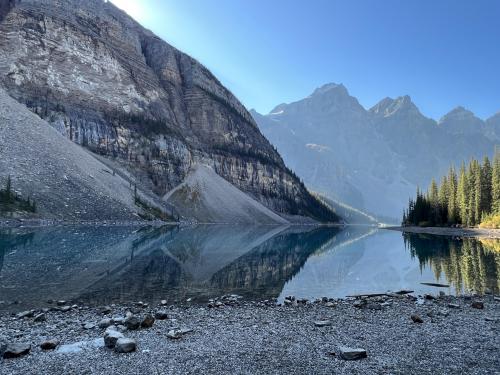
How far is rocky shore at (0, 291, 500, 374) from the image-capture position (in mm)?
10875

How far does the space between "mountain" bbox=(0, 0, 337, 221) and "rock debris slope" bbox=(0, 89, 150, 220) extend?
2492 cm

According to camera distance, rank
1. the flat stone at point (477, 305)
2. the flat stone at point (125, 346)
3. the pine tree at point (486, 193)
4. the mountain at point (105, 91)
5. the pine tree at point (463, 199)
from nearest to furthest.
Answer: the flat stone at point (125, 346), the flat stone at point (477, 305), the pine tree at point (486, 193), the pine tree at point (463, 199), the mountain at point (105, 91)

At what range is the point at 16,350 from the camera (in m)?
11.3

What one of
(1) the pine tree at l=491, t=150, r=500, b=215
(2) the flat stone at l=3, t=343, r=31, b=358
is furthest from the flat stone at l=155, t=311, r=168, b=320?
(1) the pine tree at l=491, t=150, r=500, b=215

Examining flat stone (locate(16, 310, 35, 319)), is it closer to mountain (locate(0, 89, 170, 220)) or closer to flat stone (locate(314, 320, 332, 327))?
flat stone (locate(314, 320, 332, 327))

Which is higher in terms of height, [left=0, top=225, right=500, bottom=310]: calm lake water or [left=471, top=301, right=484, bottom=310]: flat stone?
[left=471, top=301, right=484, bottom=310]: flat stone

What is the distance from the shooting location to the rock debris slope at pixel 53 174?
75.1 meters

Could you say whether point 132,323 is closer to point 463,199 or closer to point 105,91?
point 463,199

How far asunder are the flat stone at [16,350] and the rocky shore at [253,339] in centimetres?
3

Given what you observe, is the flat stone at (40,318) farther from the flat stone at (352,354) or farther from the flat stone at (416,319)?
the flat stone at (416,319)

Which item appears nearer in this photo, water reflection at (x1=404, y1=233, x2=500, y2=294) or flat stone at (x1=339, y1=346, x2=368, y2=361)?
flat stone at (x1=339, y1=346, x2=368, y2=361)

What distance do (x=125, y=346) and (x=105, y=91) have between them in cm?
14995

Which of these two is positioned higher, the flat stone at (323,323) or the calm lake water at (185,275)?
the flat stone at (323,323)

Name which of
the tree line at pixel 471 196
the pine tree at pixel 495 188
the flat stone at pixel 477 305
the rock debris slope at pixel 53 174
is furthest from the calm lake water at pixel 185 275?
the tree line at pixel 471 196
